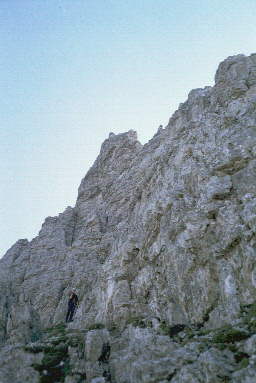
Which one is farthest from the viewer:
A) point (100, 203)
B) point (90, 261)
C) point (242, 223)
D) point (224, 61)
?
point (100, 203)

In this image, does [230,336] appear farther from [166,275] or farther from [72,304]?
[72,304]

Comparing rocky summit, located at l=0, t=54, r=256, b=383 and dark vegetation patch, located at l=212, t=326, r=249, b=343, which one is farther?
rocky summit, located at l=0, t=54, r=256, b=383

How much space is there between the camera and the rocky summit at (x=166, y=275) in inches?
→ 975

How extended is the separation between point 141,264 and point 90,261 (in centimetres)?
2618

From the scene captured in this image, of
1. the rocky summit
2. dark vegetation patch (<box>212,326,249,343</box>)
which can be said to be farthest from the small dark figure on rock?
dark vegetation patch (<box>212,326,249,343</box>)

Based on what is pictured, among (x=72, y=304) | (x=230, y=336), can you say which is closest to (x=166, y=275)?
(x=230, y=336)

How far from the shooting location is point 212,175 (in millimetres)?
46656

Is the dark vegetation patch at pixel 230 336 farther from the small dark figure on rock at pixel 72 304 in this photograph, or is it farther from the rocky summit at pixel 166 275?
the small dark figure on rock at pixel 72 304

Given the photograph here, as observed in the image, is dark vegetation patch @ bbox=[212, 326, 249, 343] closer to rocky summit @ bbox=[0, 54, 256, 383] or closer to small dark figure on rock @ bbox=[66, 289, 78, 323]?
rocky summit @ bbox=[0, 54, 256, 383]

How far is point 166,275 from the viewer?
145 feet

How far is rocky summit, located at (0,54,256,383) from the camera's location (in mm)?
24766

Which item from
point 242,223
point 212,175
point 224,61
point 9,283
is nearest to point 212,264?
point 242,223

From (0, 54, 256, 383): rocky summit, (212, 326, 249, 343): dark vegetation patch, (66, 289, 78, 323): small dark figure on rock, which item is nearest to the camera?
(212, 326, 249, 343): dark vegetation patch

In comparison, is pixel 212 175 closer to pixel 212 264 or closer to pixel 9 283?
pixel 212 264
